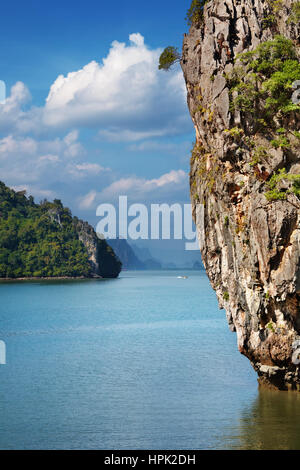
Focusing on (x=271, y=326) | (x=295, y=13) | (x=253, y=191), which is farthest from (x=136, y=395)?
(x=295, y=13)

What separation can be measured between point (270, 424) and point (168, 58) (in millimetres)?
13035

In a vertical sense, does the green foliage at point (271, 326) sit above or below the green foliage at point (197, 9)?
below

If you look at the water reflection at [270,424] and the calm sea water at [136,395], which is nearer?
the water reflection at [270,424]

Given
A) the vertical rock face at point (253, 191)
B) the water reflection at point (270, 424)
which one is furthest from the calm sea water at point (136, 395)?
the vertical rock face at point (253, 191)

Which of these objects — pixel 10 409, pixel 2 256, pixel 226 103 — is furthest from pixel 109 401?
pixel 2 256

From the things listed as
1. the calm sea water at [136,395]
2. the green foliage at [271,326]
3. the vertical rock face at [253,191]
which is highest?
the vertical rock face at [253,191]

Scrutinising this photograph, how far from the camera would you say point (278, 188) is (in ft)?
55.2

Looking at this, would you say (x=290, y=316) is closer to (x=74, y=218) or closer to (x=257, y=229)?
(x=257, y=229)

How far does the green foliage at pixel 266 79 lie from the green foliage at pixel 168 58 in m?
3.61

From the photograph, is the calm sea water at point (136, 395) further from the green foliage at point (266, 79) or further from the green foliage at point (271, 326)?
the green foliage at point (266, 79)

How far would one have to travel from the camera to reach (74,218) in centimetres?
13125

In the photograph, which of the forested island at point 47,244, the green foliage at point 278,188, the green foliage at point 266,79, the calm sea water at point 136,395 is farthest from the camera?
the forested island at point 47,244

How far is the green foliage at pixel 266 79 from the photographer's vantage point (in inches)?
672

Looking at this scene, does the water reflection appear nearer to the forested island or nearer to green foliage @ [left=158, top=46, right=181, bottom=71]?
green foliage @ [left=158, top=46, right=181, bottom=71]
